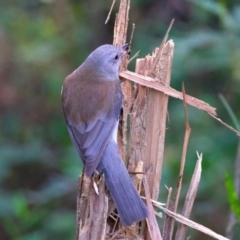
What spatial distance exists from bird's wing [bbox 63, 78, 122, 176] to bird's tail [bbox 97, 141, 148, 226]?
0.06m

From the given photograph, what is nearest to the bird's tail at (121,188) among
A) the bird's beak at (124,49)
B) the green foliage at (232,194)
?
the green foliage at (232,194)

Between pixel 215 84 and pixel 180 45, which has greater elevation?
pixel 180 45

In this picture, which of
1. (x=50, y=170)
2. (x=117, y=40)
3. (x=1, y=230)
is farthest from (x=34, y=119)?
(x=117, y=40)

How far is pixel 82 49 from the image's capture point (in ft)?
21.5

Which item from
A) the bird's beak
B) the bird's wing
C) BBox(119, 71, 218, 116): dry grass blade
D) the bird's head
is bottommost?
the bird's wing

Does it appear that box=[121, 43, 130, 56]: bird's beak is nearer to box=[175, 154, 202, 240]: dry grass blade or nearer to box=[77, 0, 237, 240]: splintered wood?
box=[77, 0, 237, 240]: splintered wood

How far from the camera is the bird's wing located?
3.50 meters

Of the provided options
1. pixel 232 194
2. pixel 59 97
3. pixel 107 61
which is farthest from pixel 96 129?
pixel 59 97

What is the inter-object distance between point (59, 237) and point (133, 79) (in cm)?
242

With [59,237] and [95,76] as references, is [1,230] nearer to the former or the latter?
[59,237]

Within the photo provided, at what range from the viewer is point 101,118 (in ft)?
12.4

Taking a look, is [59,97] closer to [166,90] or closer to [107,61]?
[107,61]

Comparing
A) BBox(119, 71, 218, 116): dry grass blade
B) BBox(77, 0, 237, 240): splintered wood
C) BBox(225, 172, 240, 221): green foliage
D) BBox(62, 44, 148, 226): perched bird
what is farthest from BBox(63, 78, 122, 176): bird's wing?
BBox(225, 172, 240, 221): green foliage

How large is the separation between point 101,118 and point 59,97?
2.78 meters
